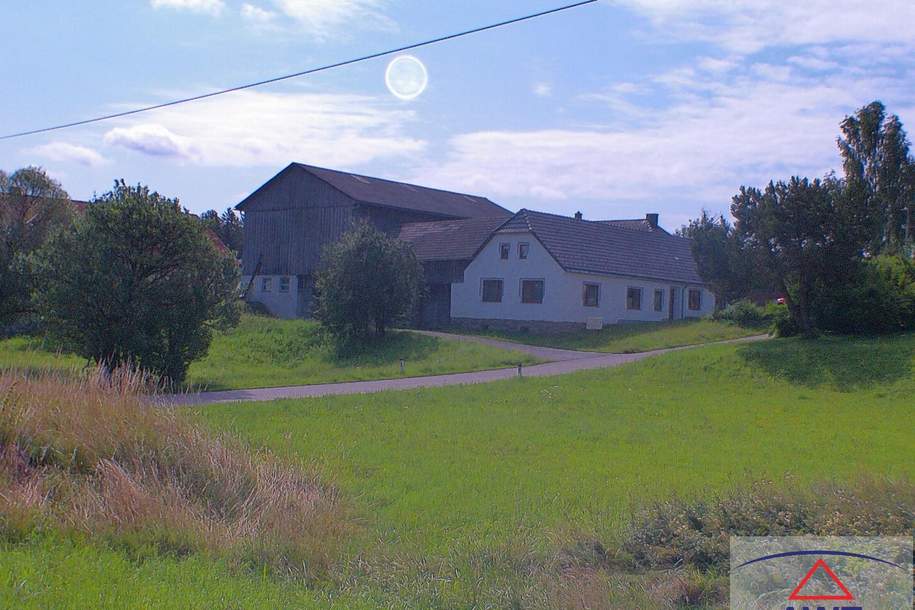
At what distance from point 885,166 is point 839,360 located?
21765mm

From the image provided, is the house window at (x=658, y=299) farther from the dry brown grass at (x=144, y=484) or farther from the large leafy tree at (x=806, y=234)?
the dry brown grass at (x=144, y=484)

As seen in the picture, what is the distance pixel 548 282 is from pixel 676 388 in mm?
17975

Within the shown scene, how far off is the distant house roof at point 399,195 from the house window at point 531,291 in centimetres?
1362

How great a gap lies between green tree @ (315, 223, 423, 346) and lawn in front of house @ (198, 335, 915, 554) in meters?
14.8

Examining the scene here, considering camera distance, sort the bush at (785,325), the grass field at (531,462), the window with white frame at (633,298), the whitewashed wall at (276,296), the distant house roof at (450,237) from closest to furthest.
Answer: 1. the grass field at (531,462)
2. the bush at (785,325)
3. the window with white frame at (633,298)
4. the distant house roof at (450,237)
5. the whitewashed wall at (276,296)

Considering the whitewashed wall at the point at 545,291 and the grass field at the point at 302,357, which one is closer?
the grass field at the point at 302,357

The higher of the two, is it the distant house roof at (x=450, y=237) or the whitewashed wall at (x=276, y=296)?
the distant house roof at (x=450, y=237)

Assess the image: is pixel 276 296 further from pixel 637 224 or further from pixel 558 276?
pixel 637 224

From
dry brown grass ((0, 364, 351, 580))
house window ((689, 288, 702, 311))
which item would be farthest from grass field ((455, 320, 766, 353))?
dry brown grass ((0, 364, 351, 580))

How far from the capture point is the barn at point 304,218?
173 ft

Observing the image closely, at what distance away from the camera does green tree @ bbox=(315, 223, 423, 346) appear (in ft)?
127

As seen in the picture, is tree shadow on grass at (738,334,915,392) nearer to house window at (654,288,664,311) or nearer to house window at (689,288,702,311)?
house window at (654,288,664,311)

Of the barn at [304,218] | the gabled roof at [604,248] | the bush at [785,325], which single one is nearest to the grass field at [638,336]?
the gabled roof at [604,248]

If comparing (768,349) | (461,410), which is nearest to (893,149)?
(768,349)
